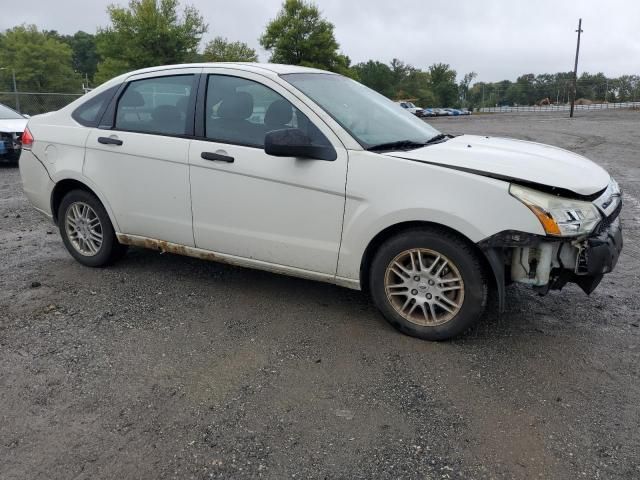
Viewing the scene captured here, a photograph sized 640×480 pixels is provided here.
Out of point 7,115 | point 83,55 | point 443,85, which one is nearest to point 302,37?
point 7,115

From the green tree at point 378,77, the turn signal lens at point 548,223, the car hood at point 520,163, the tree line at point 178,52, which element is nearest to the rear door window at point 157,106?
the car hood at point 520,163

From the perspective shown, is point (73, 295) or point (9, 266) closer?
point (73, 295)

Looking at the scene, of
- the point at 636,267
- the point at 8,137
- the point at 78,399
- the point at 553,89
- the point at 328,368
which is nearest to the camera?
the point at 78,399

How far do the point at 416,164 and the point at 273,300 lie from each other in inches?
Result: 63.0

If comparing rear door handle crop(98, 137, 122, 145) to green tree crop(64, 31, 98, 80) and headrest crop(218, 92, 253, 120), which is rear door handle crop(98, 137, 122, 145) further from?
green tree crop(64, 31, 98, 80)

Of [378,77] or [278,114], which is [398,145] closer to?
[278,114]

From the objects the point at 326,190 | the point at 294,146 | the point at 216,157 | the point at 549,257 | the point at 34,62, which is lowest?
the point at 549,257

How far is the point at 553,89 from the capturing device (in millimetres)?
108250

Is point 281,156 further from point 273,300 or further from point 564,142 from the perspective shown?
point 564,142

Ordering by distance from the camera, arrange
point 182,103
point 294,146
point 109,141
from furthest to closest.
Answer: point 109,141, point 182,103, point 294,146

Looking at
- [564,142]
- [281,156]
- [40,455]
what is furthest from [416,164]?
[564,142]

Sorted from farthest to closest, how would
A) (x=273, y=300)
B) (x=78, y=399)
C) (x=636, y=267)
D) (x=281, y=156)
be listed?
1. (x=636, y=267)
2. (x=273, y=300)
3. (x=281, y=156)
4. (x=78, y=399)

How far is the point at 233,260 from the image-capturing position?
4.27 meters

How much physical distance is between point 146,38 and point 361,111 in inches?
1557
